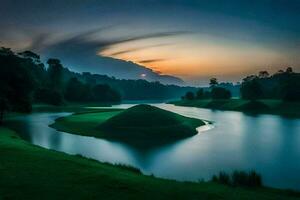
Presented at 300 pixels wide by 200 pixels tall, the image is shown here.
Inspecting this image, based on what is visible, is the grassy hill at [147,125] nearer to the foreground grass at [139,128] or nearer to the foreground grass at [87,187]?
the foreground grass at [139,128]

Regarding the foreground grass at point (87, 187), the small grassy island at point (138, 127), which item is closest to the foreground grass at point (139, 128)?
the small grassy island at point (138, 127)

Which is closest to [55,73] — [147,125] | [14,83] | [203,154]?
[14,83]

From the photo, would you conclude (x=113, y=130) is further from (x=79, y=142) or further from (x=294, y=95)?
(x=294, y=95)

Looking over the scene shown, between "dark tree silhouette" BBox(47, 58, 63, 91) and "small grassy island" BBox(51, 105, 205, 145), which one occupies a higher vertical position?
"dark tree silhouette" BBox(47, 58, 63, 91)

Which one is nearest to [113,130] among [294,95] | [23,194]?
[23,194]

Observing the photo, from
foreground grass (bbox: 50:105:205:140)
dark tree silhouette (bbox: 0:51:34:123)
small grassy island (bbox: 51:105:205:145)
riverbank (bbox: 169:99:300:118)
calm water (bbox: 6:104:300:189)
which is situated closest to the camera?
calm water (bbox: 6:104:300:189)

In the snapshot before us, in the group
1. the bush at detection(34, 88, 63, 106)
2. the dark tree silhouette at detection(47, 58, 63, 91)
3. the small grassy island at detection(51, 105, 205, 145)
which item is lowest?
the small grassy island at detection(51, 105, 205, 145)

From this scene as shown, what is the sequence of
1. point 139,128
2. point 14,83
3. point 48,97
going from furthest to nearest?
point 48,97, point 14,83, point 139,128

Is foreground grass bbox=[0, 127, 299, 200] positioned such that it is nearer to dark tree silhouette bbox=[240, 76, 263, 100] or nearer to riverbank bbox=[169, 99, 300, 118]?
riverbank bbox=[169, 99, 300, 118]

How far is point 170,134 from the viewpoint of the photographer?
64.8 meters

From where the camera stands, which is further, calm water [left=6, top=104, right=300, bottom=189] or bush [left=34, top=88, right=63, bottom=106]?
bush [left=34, top=88, right=63, bottom=106]

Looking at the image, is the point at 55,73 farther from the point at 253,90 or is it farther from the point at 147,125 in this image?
the point at 147,125

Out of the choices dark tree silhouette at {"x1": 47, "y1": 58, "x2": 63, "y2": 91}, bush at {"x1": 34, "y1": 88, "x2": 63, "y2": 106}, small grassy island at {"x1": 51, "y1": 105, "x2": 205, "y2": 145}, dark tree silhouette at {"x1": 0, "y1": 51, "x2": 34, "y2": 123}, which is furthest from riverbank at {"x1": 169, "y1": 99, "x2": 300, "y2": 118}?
dark tree silhouette at {"x1": 0, "y1": 51, "x2": 34, "y2": 123}

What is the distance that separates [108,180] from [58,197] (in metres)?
4.25
